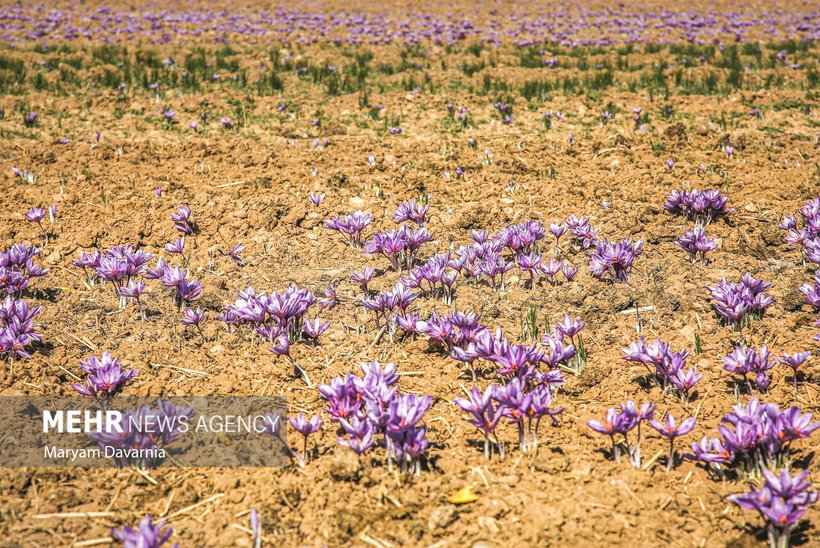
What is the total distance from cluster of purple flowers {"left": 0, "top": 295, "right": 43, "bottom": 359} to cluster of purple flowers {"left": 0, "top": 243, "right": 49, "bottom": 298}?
41 cm

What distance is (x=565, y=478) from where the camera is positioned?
2605mm

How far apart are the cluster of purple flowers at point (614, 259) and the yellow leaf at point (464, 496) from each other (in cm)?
234

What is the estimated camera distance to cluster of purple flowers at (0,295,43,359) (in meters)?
3.36

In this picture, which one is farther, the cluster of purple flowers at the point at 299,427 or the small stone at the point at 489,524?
the cluster of purple flowers at the point at 299,427

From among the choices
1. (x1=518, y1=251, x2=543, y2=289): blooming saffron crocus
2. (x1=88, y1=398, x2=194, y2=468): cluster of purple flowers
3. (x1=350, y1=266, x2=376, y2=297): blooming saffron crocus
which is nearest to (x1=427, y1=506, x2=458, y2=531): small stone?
(x1=88, y1=398, x2=194, y2=468): cluster of purple flowers

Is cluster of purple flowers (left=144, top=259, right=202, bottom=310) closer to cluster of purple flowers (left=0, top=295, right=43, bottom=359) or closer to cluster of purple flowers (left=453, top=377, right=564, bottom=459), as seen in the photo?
cluster of purple flowers (left=0, top=295, right=43, bottom=359)

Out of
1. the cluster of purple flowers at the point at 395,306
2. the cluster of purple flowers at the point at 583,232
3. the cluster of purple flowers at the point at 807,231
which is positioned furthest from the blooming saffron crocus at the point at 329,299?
the cluster of purple flowers at the point at 807,231

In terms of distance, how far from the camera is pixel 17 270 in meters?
4.40

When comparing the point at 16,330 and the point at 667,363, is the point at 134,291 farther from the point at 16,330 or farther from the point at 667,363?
the point at 667,363

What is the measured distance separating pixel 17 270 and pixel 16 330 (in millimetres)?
1233

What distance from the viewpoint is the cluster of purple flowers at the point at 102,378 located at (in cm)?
306

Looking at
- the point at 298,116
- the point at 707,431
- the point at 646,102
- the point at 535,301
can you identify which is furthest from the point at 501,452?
the point at 646,102

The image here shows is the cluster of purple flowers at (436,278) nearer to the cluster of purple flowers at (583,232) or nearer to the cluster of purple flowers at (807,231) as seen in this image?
the cluster of purple flowers at (583,232)

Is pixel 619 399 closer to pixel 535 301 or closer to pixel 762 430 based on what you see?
pixel 762 430
